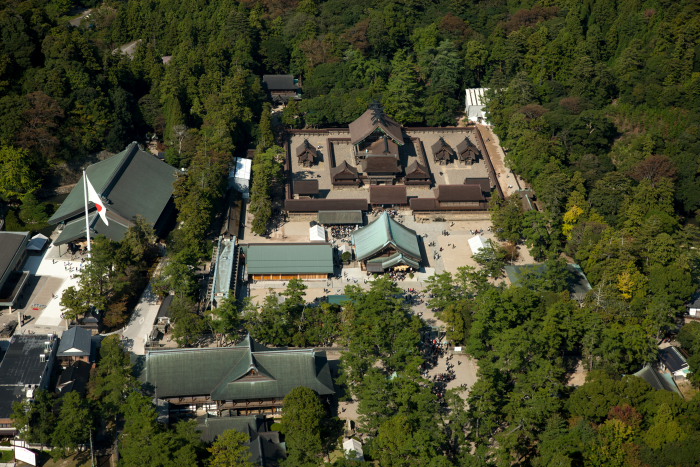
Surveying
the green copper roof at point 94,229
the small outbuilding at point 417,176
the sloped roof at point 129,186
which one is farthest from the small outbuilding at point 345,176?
the green copper roof at point 94,229

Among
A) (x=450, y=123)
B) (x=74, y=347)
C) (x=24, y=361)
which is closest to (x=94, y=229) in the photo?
(x=74, y=347)

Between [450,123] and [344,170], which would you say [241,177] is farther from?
[450,123]

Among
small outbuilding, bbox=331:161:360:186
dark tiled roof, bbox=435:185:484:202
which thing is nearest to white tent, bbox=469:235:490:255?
dark tiled roof, bbox=435:185:484:202

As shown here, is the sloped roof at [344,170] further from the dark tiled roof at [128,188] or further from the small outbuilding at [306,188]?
the dark tiled roof at [128,188]

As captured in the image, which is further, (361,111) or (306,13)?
(306,13)

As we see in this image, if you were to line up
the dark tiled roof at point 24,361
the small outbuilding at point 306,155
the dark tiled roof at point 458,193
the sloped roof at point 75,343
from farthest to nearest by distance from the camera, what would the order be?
1. the small outbuilding at point 306,155
2. the dark tiled roof at point 458,193
3. the sloped roof at point 75,343
4. the dark tiled roof at point 24,361

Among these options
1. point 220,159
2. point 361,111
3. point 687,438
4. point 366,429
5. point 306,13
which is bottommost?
point 687,438

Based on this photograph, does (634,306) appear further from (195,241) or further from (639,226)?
(195,241)

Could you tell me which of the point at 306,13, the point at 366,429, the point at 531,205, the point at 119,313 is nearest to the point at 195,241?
the point at 119,313
